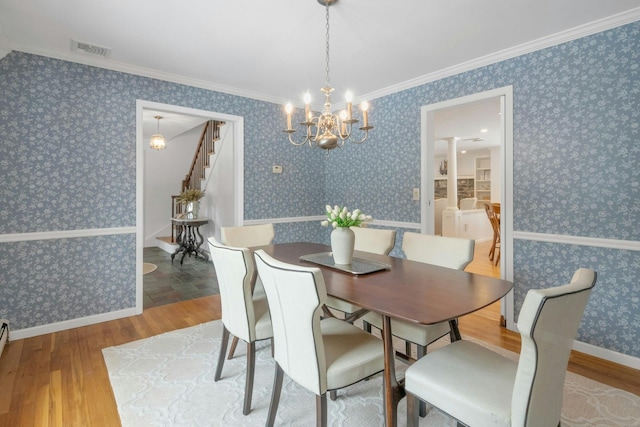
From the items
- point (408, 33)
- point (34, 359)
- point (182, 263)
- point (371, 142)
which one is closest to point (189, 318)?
point (34, 359)

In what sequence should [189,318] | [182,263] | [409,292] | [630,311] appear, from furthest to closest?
[182,263] → [189,318] → [630,311] → [409,292]

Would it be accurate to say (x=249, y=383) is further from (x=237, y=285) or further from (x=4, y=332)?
(x=4, y=332)

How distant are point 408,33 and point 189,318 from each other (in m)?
3.21

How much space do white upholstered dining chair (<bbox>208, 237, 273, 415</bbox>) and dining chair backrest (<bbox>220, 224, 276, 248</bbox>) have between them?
0.89 meters

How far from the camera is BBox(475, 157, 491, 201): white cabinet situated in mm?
9984

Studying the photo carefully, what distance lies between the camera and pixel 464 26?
248cm

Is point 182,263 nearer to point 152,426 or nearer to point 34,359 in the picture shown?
point 34,359

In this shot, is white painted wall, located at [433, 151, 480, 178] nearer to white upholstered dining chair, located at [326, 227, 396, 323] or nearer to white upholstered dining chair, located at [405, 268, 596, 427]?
white upholstered dining chair, located at [326, 227, 396, 323]

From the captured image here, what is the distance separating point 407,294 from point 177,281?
12.5 feet

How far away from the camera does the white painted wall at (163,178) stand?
7320 millimetres

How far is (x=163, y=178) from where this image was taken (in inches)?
298

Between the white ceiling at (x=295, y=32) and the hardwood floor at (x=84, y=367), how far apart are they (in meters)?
2.41

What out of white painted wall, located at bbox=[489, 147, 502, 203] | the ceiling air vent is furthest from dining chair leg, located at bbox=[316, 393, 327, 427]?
white painted wall, located at bbox=[489, 147, 502, 203]

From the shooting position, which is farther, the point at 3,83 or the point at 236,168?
the point at 236,168
